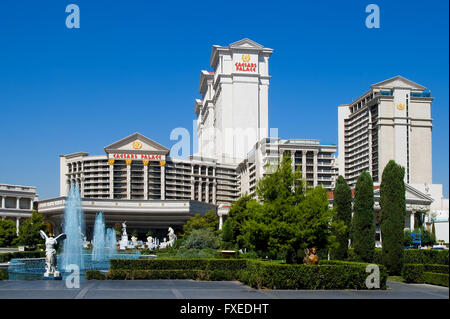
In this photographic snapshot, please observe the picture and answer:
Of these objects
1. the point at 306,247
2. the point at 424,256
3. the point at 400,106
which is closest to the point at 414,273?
the point at 306,247

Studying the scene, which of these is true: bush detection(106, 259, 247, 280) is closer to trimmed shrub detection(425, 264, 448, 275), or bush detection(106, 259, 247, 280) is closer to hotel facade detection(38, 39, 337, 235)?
trimmed shrub detection(425, 264, 448, 275)

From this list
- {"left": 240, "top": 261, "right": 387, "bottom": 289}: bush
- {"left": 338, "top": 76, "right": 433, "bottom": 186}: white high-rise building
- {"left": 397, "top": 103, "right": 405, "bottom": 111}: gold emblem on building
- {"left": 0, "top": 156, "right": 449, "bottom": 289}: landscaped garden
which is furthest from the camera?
{"left": 397, "top": 103, "right": 405, "bottom": 111}: gold emblem on building

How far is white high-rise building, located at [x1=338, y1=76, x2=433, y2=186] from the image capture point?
154750mm

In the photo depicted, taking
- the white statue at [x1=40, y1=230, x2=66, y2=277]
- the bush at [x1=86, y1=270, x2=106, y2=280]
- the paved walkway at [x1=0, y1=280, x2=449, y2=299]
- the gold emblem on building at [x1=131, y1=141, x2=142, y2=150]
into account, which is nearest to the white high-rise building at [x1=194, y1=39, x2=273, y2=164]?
the gold emblem on building at [x1=131, y1=141, x2=142, y2=150]

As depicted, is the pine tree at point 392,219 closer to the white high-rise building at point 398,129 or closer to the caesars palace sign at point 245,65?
the white high-rise building at point 398,129

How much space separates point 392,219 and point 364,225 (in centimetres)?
274

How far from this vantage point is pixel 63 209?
5012 inches

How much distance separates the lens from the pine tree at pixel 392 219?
4000cm

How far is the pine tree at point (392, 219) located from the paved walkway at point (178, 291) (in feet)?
17.9

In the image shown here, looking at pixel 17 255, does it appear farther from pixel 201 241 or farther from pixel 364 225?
pixel 364 225

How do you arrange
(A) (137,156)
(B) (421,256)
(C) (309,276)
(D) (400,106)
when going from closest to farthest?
(C) (309,276) < (B) (421,256) < (A) (137,156) < (D) (400,106)

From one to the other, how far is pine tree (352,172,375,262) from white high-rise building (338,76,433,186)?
111 metres

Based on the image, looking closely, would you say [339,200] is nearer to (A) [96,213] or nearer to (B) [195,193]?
(A) [96,213]

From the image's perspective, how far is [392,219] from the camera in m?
40.3
